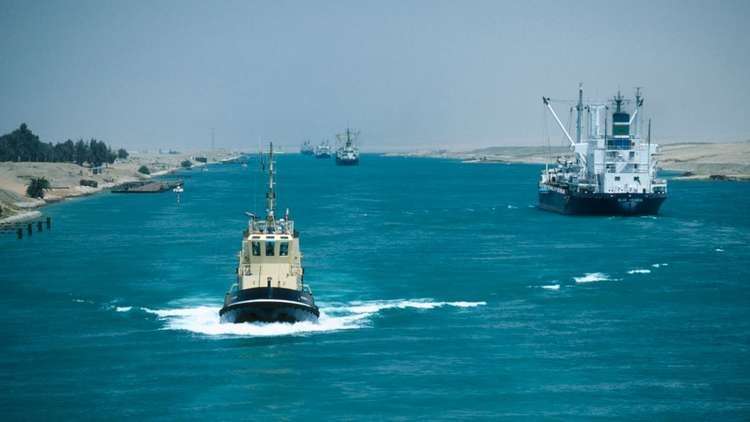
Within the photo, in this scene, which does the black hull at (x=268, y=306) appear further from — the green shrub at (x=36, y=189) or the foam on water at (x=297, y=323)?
the green shrub at (x=36, y=189)

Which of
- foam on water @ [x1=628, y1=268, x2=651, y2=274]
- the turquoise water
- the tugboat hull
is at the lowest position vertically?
the turquoise water

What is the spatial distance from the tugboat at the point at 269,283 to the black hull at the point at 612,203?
7569cm

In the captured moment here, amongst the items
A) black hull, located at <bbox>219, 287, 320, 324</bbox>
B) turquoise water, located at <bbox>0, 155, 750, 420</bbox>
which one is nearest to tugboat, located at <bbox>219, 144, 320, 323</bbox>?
black hull, located at <bbox>219, 287, 320, 324</bbox>

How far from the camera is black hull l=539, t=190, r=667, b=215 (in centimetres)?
12056

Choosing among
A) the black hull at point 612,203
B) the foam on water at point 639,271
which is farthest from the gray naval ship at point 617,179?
the foam on water at point 639,271

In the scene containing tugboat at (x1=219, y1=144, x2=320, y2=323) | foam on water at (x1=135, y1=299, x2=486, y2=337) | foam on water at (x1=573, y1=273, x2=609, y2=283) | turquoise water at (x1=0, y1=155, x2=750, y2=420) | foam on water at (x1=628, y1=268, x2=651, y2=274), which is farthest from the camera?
foam on water at (x1=628, y1=268, x2=651, y2=274)

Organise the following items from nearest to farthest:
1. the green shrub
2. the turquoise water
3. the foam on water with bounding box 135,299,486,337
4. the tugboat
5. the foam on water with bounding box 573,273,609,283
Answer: the turquoise water
the tugboat
the foam on water with bounding box 135,299,486,337
the foam on water with bounding box 573,273,609,283
the green shrub

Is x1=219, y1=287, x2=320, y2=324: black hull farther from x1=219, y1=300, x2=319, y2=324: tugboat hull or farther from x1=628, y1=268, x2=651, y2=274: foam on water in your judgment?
x1=628, y1=268, x2=651, y2=274: foam on water

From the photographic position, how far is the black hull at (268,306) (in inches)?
1941

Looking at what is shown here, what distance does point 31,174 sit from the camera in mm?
183375

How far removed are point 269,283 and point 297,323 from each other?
264 centimetres

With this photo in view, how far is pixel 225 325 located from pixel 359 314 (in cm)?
838

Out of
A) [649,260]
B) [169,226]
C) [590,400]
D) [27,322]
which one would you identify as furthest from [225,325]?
[169,226]

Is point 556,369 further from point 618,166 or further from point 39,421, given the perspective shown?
point 618,166
